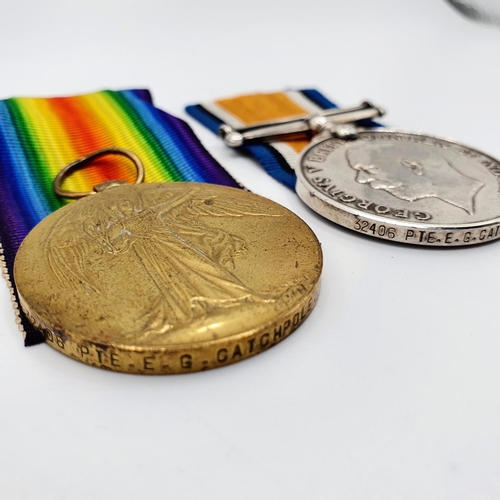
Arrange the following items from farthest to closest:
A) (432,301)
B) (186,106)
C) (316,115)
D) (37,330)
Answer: (186,106)
(316,115)
(432,301)
(37,330)

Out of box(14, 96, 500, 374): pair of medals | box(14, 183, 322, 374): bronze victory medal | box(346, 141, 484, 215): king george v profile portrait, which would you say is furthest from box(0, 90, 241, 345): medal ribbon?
box(346, 141, 484, 215): king george v profile portrait

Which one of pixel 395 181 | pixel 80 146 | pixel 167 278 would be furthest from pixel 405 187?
pixel 80 146

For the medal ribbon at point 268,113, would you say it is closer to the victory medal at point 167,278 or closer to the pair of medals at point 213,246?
the pair of medals at point 213,246

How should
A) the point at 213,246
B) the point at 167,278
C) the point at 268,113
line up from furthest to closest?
the point at 268,113
the point at 213,246
the point at 167,278

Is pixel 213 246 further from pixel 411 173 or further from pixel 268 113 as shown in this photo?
pixel 268 113

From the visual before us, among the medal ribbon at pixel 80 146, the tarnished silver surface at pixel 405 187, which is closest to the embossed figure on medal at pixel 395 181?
the tarnished silver surface at pixel 405 187

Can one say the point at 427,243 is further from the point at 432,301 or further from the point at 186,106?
the point at 186,106

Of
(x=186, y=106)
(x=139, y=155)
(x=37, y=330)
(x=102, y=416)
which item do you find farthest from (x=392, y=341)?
(x=186, y=106)

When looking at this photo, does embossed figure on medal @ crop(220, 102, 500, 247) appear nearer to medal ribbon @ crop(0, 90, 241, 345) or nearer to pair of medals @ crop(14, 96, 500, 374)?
pair of medals @ crop(14, 96, 500, 374)
